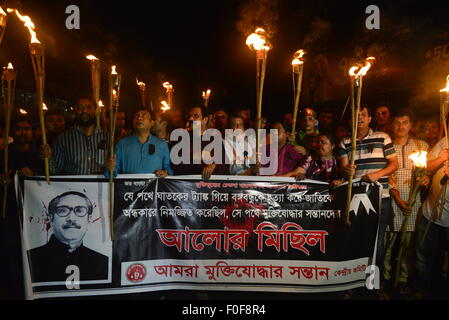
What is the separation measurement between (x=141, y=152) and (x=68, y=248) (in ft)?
4.89

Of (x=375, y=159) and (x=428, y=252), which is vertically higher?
(x=375, y=159)

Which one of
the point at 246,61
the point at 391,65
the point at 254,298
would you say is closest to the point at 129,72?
the point at 246,61

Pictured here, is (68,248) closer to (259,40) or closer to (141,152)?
(141,152)

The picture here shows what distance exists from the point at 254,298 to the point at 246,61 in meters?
12.0

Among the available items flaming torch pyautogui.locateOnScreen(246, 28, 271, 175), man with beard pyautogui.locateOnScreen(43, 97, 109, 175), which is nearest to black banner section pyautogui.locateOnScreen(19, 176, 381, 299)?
man with beard pyautogui.locateOnScreen(43, 97, 109, 175)

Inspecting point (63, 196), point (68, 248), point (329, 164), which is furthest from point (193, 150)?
point (68, 248)

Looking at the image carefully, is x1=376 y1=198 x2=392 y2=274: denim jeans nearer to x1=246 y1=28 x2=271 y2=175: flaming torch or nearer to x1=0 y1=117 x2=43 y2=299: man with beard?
x1=246 y1=28 x2=271 y2=175: flaming torch

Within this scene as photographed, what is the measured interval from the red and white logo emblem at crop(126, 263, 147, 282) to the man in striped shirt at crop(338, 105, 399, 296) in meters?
2.93

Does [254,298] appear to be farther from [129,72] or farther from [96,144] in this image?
[129,72]

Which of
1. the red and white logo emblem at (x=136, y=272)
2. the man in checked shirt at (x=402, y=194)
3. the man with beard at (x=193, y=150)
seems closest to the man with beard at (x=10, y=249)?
the red and white logo emblem at (x=136, y=272)

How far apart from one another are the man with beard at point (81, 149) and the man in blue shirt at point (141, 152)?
352 millimetres

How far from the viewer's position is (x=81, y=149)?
439 cm

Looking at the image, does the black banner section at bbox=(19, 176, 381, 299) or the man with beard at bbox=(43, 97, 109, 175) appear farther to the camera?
the man with beard at bbox=(43, 97, 109, 175)

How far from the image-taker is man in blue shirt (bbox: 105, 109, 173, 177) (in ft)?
14.0
